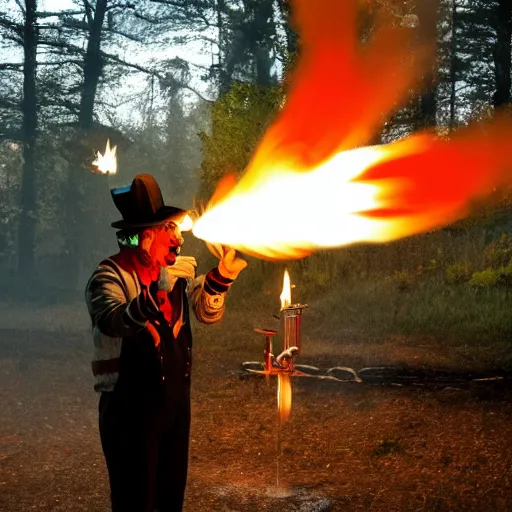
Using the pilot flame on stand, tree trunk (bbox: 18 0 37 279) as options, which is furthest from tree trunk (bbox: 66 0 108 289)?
the pilot flame on stand

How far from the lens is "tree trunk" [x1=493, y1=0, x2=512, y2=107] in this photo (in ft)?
85.6

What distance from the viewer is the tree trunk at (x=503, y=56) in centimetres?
2608

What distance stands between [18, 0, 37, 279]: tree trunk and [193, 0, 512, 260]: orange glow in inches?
734

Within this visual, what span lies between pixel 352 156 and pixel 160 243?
2489 mm

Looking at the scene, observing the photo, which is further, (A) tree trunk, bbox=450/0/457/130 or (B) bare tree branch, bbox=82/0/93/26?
(B) bare tree branch, bbox=82/0/93/26

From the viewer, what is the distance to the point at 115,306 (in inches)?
187

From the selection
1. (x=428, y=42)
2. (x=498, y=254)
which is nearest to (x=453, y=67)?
(x=428, y=42)

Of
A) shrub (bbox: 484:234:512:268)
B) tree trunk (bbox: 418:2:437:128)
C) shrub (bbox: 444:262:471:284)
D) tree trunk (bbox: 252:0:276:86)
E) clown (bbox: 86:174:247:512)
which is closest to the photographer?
clown (bbox: 86:174:247:512)

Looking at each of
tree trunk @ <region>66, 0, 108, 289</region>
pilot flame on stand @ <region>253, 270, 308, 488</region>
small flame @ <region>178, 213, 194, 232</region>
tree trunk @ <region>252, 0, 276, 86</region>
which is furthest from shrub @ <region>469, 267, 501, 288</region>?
tree trunk @ <region>66, 0, 108, 289</region>

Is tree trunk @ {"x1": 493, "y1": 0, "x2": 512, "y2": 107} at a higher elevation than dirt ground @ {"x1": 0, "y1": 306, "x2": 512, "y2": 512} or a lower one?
higher

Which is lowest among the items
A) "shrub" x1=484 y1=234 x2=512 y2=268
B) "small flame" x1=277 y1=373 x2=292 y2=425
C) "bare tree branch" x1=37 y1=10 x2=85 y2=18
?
"small flame" x1=277 y1=373 x2=292 y2=425

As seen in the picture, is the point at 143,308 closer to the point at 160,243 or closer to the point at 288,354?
the point at 160,243

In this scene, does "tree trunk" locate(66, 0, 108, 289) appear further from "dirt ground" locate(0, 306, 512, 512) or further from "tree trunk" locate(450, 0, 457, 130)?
"dirt ground" locate(0, 306, 512, 512)

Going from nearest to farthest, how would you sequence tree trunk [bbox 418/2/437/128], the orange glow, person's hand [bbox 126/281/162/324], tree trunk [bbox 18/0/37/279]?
person's hand [bbox 126/281/162/324]
the orange glow
tree trunk [bbox 418/2/437/128]
tree trunk [bbox 18/0/37/279]
